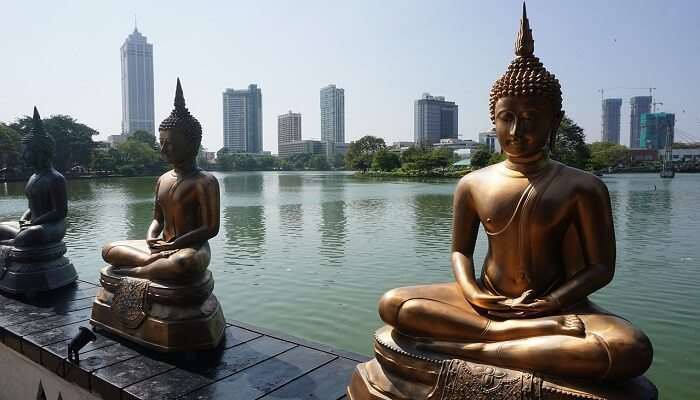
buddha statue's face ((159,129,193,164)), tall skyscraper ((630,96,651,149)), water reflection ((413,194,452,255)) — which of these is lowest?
water reflection ((413,194,452,255))

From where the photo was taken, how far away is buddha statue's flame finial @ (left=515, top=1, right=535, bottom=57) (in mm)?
3195

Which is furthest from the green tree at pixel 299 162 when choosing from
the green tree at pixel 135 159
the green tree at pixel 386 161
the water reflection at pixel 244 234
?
the water reflection at pixel 244 234

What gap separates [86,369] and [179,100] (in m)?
2.45

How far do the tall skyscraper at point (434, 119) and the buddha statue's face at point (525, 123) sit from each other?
109m

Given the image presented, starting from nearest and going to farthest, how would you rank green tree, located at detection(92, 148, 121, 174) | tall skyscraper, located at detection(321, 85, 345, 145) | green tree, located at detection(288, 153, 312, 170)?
green tree, located at detection(92, 148, 121, 174) < green tree, located at detection(288, 153, 312, 170) < tall skyscraper, located at detection(321, 85, 345, 145)

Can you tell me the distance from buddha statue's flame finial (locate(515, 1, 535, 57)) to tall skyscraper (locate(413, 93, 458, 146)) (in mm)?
108546

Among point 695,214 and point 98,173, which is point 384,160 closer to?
point 98,173

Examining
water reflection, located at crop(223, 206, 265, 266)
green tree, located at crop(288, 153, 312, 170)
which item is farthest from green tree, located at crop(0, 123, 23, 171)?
green tree, located at crop(288, 153, 312, 170)

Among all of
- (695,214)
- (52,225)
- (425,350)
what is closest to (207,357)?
(425,350)

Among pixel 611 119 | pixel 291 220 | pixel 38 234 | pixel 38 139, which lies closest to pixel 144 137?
pixel 291 220

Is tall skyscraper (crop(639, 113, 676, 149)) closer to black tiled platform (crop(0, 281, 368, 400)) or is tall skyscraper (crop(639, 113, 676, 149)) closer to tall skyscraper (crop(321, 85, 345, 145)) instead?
tall skyscraper (crop(321, 85, 345, 145))

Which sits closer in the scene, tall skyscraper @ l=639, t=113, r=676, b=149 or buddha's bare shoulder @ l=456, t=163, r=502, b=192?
buddha's bare shoulder @ l=456, t=163, r=502, b=192

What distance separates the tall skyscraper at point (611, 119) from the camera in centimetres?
12212

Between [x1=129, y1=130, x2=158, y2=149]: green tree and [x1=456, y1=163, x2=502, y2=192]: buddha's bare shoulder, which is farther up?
[x1=129, y1=130, x2=158, y2=149]: green tree
